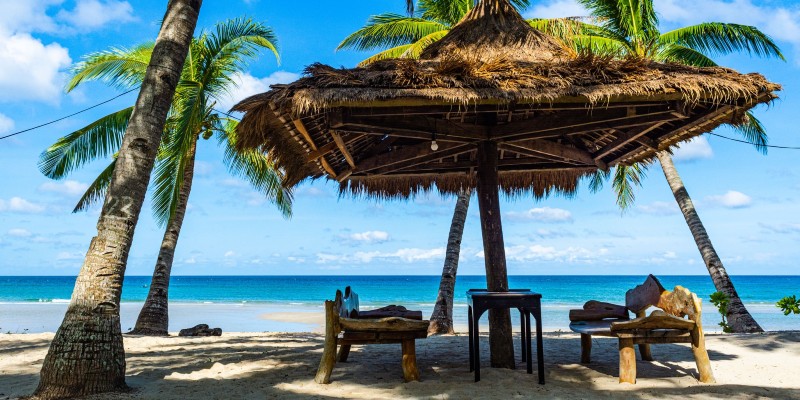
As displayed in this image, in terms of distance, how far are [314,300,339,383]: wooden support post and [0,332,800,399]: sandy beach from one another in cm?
9

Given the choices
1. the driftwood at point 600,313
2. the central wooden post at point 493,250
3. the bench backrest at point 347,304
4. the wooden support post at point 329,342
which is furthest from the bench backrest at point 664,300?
the wooden support post at point 329,342

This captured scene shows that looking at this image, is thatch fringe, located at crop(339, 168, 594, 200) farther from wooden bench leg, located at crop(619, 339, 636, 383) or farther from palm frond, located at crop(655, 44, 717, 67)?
palm frond, located at crop(655, 44, 717, 67)

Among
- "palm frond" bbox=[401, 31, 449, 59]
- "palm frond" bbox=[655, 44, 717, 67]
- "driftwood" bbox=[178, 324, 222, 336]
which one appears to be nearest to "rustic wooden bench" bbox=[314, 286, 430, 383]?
"driftwood" bbox=[178, 324, 222, 336]

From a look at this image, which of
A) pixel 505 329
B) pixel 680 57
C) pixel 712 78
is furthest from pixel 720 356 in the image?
pixel 680 57

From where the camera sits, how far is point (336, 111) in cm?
514

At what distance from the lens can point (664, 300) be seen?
5.38 m

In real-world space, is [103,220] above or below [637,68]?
below

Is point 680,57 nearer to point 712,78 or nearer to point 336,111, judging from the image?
point 712,78

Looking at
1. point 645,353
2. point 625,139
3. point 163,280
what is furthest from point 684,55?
point 163,280

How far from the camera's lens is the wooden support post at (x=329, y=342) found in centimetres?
478

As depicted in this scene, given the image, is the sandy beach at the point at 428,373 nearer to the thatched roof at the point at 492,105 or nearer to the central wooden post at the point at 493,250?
the central wooden post at the point at 493,250

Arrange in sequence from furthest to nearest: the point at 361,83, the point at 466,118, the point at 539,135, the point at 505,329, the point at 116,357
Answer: the point at 466,118
the point at 539,135
the point at 505,329
the point at 361,83
the point at 116,357

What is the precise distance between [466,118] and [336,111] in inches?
69.5

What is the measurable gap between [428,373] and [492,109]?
2.22 metres
